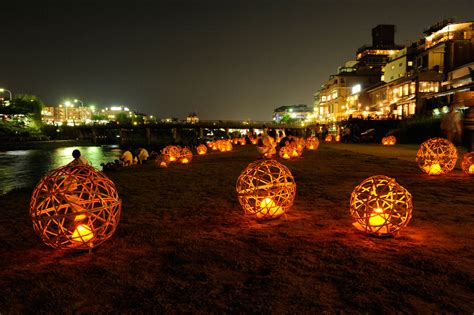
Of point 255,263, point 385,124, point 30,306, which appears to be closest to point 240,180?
point 255,263

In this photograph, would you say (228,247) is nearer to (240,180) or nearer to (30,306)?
(240,180)

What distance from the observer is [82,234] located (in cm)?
500

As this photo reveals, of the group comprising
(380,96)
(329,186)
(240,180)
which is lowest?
(329,186)

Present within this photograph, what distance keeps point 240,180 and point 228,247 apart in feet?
5.61

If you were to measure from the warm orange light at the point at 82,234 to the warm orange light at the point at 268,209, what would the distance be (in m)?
3.06

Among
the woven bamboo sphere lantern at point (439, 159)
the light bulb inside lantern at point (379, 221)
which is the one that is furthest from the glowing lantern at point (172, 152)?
the light bulb inside lantern at point (379, 221)

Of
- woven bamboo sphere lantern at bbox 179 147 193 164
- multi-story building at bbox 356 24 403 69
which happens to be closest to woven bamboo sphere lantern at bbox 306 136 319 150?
woven bamboo sphere lantern at bbox 179 147 193 164

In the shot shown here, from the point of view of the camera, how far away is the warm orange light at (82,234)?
4859 mm

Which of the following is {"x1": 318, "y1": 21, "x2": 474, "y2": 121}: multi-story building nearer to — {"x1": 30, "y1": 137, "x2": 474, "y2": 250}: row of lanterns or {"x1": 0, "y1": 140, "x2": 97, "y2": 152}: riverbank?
{"x1": 30, "y1": 137, "x2": 474, "y2": 250}: row of lanterns

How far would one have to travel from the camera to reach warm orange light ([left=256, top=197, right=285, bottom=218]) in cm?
638

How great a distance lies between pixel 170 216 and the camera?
23.2ft

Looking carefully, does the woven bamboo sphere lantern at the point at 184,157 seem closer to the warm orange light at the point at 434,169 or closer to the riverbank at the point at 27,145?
the warm orange light at the point at 434,169

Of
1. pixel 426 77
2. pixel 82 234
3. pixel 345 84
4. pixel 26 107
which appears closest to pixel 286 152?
pixel 82 234

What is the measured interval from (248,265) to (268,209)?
2068 millimetres
